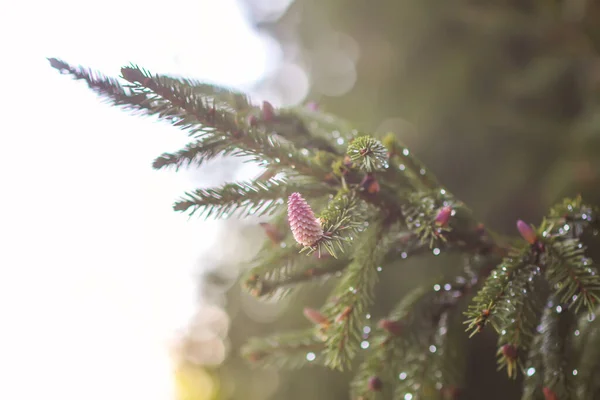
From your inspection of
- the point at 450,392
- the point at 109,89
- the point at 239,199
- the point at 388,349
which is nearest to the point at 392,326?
the point at 388,349

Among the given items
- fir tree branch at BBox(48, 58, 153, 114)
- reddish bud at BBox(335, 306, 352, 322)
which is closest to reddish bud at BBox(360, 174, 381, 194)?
reddish bud at BBox(335, 306, 352, 322)

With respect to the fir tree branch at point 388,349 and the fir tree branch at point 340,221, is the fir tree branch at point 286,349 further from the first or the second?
the fir tree branch at point 340,221

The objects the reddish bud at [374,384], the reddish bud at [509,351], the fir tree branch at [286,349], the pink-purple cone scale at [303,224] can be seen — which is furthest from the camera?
the fir tree branch at [286,349]

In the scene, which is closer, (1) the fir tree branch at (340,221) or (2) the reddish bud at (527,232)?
(1) the fir tree branch at (340,221)

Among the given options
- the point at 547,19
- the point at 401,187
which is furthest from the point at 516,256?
the point at 547,19

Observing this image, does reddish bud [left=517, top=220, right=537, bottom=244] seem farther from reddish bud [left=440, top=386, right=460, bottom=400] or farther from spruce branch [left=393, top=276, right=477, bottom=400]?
reddish bud [left=440, top=386, right=460, bottom=400]

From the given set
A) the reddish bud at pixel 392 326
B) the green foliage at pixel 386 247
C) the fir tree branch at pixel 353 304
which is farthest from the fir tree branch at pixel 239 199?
the reddish bud at pixel 392 326

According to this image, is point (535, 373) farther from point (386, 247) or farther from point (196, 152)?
point (196, 152)
